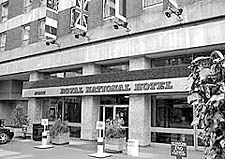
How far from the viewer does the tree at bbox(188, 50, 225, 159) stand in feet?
10.9

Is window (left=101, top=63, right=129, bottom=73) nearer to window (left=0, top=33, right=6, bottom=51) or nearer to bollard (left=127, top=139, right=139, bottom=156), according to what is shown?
bollard (left=127, top=139, right=139, bottom=156)

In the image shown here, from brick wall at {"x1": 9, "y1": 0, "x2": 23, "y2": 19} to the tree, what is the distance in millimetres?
24802

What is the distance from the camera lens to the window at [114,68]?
18156mm

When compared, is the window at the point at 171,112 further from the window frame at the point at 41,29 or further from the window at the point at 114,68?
the window frame at the point at 41,29

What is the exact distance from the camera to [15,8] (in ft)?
85.9

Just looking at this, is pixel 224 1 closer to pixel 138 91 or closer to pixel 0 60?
pixel 138 91

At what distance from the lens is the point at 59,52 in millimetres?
20984

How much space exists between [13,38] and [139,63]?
594 inches

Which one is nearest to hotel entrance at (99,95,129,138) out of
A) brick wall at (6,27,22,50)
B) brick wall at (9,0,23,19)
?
brick wall at (6,27,22,50)

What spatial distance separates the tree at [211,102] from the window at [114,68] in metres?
14.3

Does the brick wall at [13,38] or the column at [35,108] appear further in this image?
the brick wall at [13,38]

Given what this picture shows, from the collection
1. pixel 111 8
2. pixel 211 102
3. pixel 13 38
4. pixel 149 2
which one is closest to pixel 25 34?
pixel 13 38

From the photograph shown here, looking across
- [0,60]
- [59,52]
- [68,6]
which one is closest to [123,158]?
[59,52]

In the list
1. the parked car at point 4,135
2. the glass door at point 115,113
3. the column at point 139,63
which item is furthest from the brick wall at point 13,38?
the column at point 139,63
